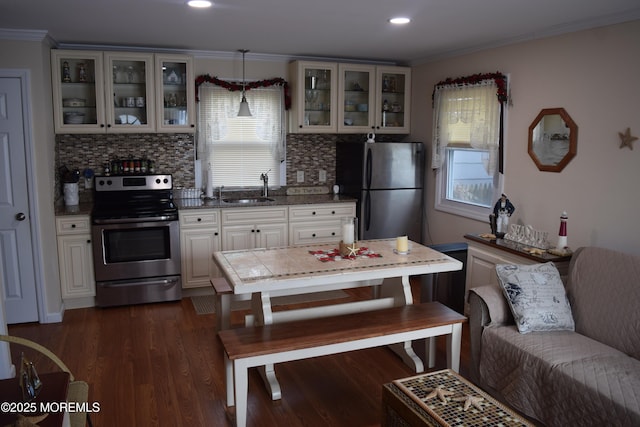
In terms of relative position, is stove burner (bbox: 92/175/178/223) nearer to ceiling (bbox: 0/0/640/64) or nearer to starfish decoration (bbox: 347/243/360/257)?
ceiling (bbox: 0/0/640/64)

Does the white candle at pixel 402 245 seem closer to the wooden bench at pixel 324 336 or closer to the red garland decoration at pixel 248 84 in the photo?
the wooden bench at pixel 324 336

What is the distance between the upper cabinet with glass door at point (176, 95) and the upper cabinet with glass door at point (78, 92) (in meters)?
0.51

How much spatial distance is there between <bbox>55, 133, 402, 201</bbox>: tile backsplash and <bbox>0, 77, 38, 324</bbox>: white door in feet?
1.94

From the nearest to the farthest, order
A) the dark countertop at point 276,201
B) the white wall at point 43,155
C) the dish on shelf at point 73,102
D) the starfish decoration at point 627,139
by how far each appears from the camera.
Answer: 1. the starfish decoration at point 627,139
2. the white wall at point 43,155
3. the dish on shelf at point 73,102
4. the dark countertop at point 276,201

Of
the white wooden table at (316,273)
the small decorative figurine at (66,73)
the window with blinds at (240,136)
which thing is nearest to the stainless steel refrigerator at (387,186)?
the window with blinds at (240,136)

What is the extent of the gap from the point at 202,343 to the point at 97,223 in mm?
1514

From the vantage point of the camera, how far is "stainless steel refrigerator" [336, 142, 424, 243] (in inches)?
215

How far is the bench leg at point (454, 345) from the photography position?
3.33m

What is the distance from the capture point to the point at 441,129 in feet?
17.5

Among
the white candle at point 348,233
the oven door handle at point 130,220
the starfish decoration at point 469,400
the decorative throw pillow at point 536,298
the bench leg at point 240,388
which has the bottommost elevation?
the bench leg at point 240,388

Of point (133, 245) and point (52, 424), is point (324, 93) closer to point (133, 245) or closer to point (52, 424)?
point (133, 245)

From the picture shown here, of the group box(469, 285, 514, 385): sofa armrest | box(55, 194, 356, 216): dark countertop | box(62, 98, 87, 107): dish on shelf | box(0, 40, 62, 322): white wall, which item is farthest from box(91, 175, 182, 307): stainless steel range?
box(469, 285, 514, 385): sofa armrest

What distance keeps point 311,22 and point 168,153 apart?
2.31 metres

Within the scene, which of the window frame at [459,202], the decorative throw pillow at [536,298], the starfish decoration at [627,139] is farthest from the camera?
the window frame at [459,202]
